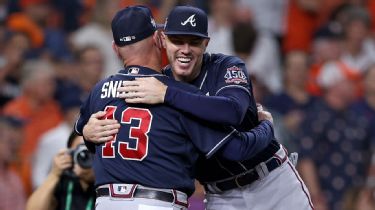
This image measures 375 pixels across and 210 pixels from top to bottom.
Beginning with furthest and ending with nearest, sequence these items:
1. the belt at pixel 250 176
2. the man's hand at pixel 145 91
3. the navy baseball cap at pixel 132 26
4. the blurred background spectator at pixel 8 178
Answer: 1. the blurred background spectator at pixel 8 178
2. the belt at pixel 250 176
3. the navy baseball cap at pixel 132 26
4. the man's hand at pixel 145 91

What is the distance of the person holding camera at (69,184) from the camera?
263 inches

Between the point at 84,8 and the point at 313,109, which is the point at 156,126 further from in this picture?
the point at 84,8

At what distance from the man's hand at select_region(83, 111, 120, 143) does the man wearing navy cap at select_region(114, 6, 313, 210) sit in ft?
0.54

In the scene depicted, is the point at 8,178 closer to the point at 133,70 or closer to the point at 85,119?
the point at 85,119

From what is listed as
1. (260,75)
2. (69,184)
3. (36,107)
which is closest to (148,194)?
(69,184)

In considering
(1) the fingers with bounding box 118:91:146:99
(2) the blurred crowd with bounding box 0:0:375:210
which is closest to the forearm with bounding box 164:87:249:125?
(1) the fingers with bounding box 118:91:146:99

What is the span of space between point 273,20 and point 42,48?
8.73ft

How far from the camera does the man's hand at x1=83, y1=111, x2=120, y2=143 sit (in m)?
5.89

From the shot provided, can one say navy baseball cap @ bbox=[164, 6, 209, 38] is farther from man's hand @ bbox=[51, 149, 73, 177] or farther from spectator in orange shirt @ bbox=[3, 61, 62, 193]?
spectator in orange shirt @ bbox=[3, 61, 62, 193]

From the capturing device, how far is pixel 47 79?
10.6 meters

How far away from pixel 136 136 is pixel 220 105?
46 centimetres

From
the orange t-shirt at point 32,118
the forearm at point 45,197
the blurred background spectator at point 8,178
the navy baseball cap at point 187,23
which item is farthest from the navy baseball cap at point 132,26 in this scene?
the orange t-shirt at point 32,118

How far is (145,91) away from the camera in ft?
19.0

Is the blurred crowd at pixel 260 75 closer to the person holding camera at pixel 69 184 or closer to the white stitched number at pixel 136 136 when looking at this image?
the person holding camera at pixel 69 184
